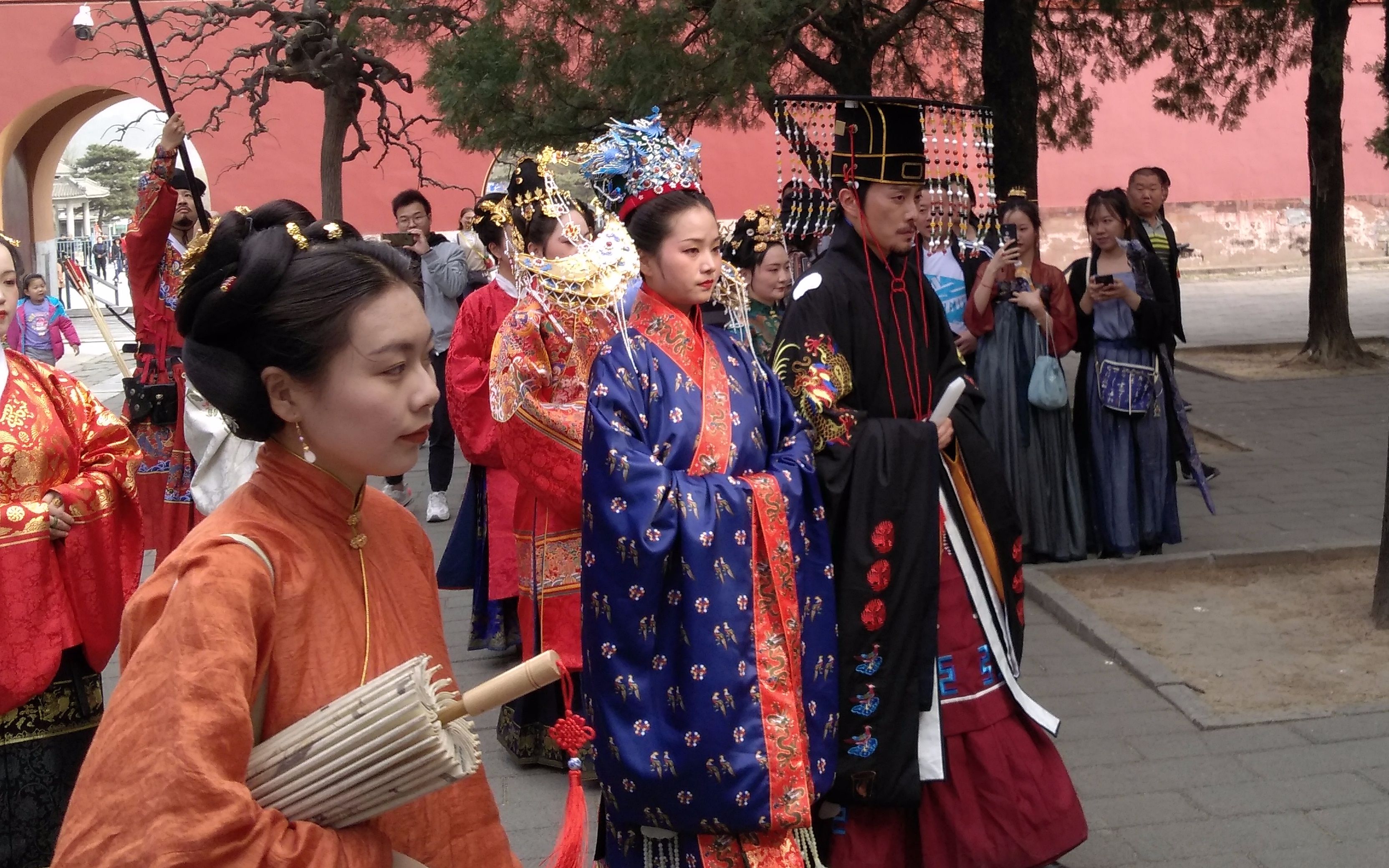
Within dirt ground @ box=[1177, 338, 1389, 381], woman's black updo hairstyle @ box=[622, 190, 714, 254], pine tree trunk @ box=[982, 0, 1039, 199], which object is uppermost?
pine tree trunk @ box=[982, 0, 1039, 199]

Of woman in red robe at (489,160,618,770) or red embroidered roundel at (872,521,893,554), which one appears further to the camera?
woman in red robe at (489,160,618,770)

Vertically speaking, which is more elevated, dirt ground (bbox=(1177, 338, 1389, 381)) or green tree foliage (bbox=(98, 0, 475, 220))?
green tree foliage (bbox=(98, 0, 475, 220))

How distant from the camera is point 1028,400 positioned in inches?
253

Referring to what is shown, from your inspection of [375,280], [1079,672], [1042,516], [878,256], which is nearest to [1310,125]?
[1042,516]

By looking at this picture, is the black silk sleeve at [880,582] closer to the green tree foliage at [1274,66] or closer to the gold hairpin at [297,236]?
the gold hairpin at [297,236]

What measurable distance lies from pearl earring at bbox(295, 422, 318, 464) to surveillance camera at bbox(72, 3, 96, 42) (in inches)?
685

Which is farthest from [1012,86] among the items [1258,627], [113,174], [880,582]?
[113,174]

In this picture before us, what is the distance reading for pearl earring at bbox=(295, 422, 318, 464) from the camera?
1.67 m

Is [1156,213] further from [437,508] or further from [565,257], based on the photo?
[565,257]

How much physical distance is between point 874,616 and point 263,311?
184cm

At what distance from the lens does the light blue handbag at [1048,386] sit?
6.29 meters

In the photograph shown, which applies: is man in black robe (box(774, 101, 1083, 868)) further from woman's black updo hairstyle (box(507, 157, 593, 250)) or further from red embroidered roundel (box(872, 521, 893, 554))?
woman's black updo hairstyle (box(507, 157, 593, 250))

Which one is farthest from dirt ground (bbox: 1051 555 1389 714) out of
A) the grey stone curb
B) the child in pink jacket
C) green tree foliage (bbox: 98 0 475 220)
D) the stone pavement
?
the child in pink jacket

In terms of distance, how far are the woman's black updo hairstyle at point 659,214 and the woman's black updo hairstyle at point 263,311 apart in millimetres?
1346
